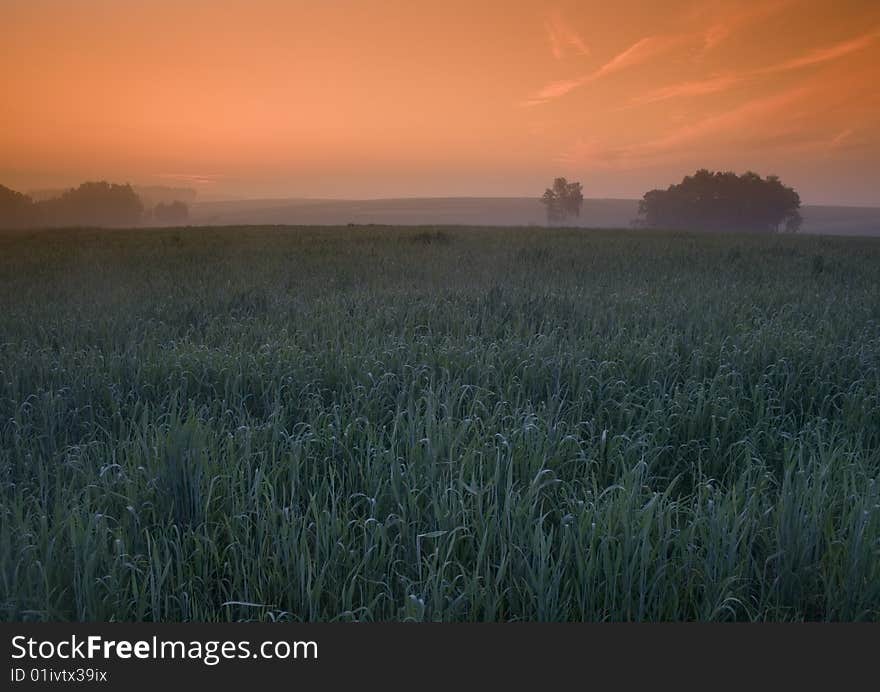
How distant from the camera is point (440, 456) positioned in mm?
3934

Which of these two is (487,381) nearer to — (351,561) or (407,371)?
(407,371)

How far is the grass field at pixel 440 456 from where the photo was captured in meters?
2.74

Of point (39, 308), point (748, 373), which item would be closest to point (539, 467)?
point (748, 373)

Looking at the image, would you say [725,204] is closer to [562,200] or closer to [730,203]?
[730,203]

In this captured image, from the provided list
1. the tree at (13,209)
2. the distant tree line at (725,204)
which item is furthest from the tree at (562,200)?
the tree at (13,209)

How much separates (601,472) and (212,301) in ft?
27.1

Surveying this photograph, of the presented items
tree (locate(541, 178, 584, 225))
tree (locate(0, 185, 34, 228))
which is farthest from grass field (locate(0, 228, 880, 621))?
tree (locate(541, 178, 584, 225))

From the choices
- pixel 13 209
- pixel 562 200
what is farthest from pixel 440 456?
pixel 562 200

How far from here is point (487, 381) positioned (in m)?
5.48

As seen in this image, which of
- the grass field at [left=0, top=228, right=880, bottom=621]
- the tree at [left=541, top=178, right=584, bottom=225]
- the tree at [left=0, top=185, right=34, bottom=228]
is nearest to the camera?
the grass field at [left=0, top=228, right=880, bottom=621]

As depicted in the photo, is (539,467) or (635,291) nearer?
(539,467)

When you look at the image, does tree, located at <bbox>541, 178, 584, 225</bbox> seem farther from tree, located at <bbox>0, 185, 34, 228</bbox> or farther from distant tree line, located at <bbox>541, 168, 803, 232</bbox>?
tree, located at <bbox>0, 185, 34, 228</bbox>

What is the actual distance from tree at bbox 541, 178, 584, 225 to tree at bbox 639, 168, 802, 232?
28.3 metres

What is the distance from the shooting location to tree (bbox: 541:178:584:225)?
111 meters
